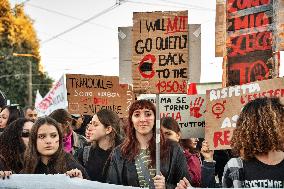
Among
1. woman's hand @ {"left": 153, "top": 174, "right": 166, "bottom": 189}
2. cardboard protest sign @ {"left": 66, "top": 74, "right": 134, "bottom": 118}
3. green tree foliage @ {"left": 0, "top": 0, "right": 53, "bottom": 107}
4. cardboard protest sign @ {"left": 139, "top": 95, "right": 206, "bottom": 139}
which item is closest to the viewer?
woman's hand @ {"left": 153, "top": 174, "right": 166, "bottom": 189}

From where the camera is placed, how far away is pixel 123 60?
18.3 ft

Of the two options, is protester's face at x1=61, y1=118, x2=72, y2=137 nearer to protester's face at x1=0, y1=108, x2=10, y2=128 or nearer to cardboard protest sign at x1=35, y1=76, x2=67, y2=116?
protester's face at x1=0, y1=108, x2=10, y2=128

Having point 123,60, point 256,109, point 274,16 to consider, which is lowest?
point 256,109

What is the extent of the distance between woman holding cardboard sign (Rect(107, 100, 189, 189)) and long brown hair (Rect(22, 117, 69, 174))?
1.29ft

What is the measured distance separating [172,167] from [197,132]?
7.06ft

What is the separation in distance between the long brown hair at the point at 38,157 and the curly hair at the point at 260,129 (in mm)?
1618

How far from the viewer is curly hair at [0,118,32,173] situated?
16.8 feet

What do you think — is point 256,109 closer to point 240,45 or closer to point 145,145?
point 145,145

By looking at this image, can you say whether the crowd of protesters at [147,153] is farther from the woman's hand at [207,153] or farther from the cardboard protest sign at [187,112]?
the cardboard protest sign at [187,112]

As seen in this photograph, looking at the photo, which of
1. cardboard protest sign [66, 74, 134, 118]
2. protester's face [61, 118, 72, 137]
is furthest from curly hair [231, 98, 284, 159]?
cardboard protest sign [66, 74, 134, 118]

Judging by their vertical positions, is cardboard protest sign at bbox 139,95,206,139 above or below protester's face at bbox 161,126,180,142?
above

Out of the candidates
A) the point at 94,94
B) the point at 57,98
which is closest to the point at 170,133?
the point at 94,94

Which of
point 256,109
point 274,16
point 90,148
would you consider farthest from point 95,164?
point 256,109

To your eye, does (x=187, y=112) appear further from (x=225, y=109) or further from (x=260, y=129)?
(x=260, y=129)
